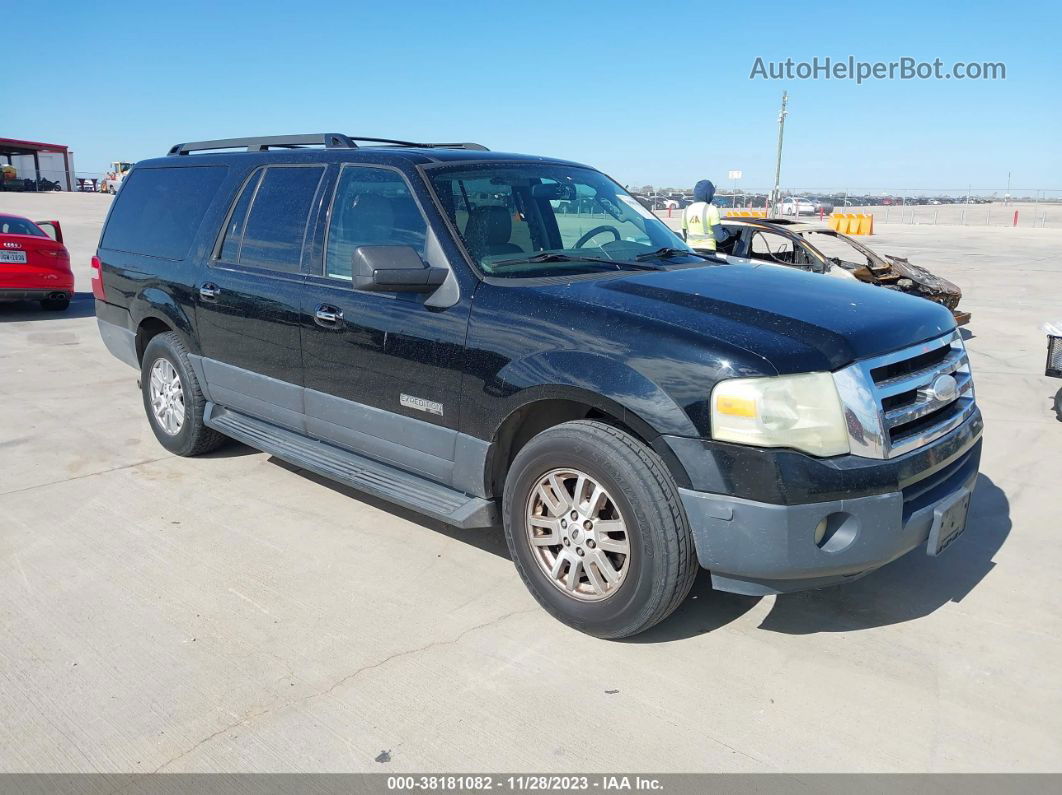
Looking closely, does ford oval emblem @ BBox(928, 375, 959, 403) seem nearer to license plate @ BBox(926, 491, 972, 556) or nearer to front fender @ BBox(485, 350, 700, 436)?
license plate @ BBox(926, 491, 972, 556)

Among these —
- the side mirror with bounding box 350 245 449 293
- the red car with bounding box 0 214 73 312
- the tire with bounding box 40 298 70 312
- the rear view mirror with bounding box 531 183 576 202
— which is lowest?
the tire with bounding box 40 298 70 312

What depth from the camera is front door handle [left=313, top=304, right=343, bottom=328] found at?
425 centimetres

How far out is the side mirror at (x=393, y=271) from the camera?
3.68 m

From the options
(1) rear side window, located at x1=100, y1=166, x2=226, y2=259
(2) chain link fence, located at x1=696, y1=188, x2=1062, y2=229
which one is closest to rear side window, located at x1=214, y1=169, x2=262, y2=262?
(1) rear side window, located at x1=100, y1=166, x2=226, y2=259

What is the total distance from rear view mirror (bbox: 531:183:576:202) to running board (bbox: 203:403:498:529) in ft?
5.26

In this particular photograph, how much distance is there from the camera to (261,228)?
4840mm

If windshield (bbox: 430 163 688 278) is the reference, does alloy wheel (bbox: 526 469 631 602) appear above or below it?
below

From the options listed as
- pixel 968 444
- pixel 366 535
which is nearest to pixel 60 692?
pixel 366 535

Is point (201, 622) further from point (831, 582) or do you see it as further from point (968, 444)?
point (968, 444)

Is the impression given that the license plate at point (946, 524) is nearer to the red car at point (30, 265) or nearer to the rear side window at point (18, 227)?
the red car at point (30, 265)

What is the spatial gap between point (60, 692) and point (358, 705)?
3.63ft

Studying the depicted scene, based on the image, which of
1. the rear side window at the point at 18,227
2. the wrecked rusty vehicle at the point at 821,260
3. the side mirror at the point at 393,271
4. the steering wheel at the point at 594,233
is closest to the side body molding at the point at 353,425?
the side mirror at the point at 393,271

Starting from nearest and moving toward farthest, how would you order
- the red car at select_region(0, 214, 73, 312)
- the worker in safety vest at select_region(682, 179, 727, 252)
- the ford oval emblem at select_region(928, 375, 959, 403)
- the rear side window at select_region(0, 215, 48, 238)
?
1. the ford oval emblem at select_region(928, 375, 959, 403)
2. the worker in safety vest at select_region(682, 179, 727, 252)
3. the red car at select_region(0, 214, 73, 312)
4. the rear side window at select_region(0, 215, 48, 238)

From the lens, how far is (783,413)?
2.98 m
